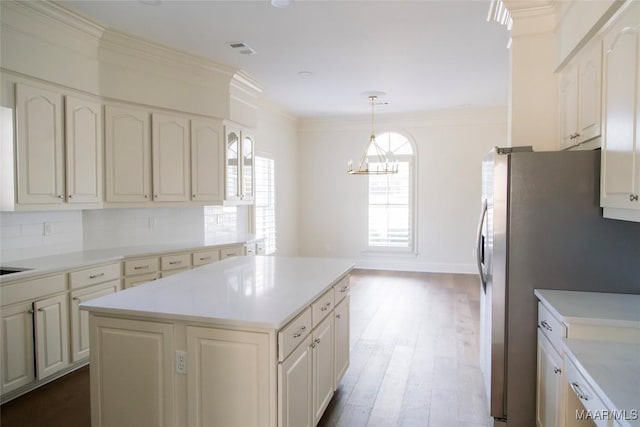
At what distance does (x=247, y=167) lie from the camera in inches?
211

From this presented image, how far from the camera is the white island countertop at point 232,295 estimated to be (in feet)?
5.83

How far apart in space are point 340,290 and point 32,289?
2.15 metres

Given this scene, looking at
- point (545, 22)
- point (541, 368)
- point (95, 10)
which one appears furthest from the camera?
point (95, 10)

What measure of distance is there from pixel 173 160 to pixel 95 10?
1528mm

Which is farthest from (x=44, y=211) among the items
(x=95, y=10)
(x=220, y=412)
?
(x=220, y=412)

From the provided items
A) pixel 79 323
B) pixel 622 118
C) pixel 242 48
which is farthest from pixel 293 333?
pixel 242 48

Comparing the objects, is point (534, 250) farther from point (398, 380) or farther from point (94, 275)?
point (94, 275)

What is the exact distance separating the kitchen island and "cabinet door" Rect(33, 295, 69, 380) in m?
1.16

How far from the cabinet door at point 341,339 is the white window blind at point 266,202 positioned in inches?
139

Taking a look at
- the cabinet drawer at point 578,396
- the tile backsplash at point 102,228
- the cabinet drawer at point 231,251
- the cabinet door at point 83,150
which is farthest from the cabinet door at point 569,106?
the tile backsplash at point 102,228

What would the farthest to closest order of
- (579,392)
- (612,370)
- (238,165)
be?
(238,165) → (579,392) → (612,370)

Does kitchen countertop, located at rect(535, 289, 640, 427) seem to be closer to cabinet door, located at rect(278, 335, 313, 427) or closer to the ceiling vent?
cabinet door, located at rect(278, 335, 313, 427)

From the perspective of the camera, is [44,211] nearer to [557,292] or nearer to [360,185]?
[557,292]

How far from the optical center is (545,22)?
2.96 meters
